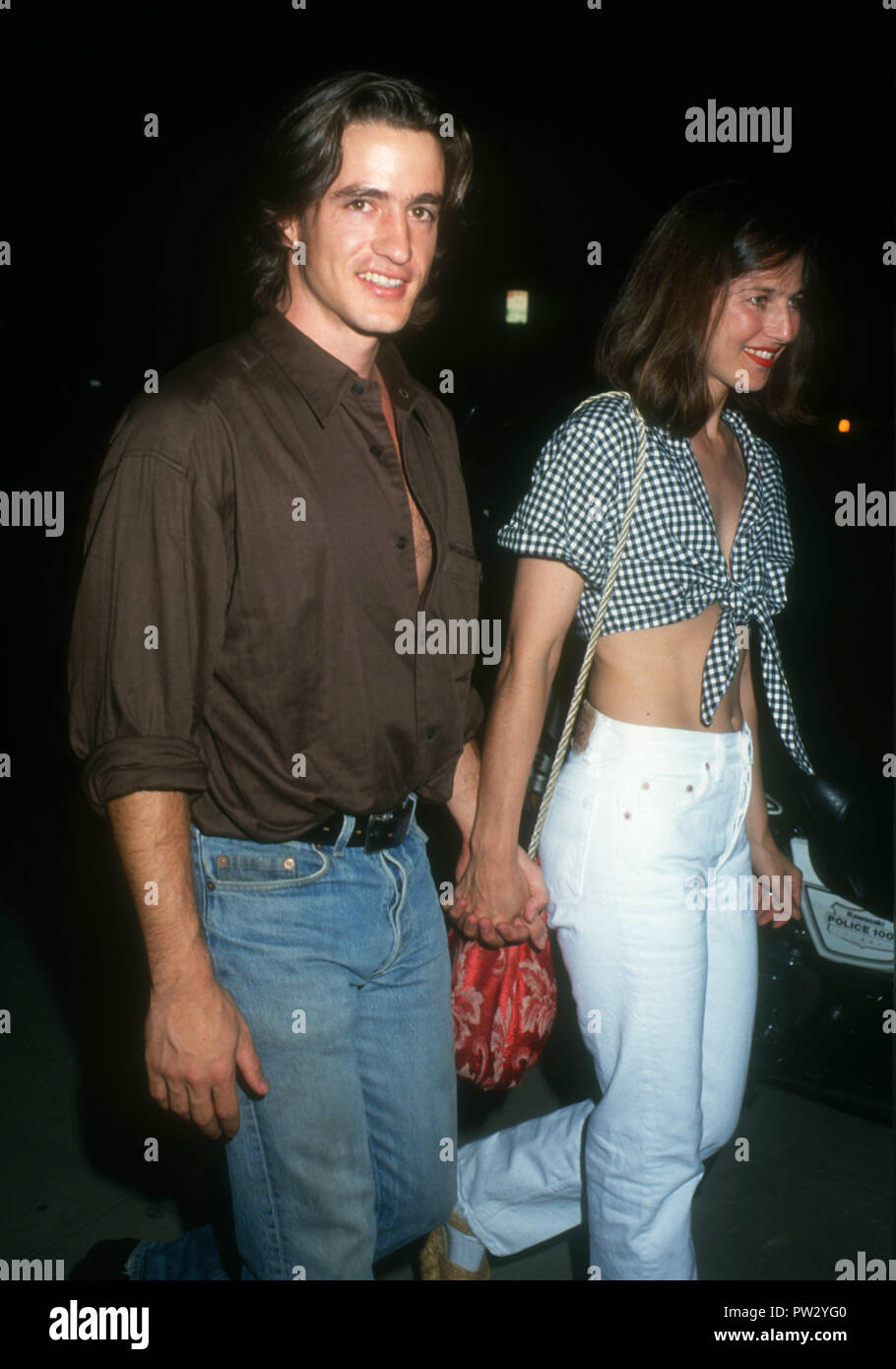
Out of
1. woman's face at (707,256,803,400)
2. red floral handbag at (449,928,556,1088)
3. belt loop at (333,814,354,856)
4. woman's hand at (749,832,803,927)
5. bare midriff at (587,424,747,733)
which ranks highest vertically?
woman's face at (707,256,803,400)

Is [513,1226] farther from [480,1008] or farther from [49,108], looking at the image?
[49,108]

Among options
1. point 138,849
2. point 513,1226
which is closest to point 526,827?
point 513,1226

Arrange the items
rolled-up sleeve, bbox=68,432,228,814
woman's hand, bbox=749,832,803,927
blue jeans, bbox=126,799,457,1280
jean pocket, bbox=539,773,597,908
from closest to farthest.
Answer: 1. rolled-up sleeve, bbox=68,432,228,814
2. blue jeans, bbox=126,799,457,1280
3. jean pocket, bbox=539,773,597,908
4. woman's hand, bbox=749,832,803,927

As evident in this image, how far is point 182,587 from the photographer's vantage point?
163cm

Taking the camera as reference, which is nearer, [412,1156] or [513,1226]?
[412,1156]

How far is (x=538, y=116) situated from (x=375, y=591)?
7.40m

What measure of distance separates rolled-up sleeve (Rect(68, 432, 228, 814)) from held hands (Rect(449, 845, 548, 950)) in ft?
2.75

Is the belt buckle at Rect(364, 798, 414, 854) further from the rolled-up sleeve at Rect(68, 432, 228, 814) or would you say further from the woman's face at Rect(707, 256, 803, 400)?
the woman's face at Rect(707, 256, 803, 400)

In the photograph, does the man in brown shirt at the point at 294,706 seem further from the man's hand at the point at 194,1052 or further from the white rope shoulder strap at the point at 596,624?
the white rope shoulder strap at the point at 596,624

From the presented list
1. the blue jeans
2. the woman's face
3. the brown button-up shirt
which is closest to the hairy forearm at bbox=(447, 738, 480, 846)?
the brown button-up shirt

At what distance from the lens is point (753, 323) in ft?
7.57

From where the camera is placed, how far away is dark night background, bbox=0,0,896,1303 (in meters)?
4.80

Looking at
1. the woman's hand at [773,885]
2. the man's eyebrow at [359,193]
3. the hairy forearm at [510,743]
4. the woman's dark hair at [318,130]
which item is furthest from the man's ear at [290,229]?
the woman's hand at [773,885]

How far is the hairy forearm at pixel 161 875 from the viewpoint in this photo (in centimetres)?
162
